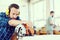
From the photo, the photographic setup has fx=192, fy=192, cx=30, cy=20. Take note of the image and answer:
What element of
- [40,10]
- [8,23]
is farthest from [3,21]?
[40,10]

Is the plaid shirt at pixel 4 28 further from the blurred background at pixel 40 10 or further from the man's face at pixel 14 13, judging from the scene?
the blurred background at pixel 40 10

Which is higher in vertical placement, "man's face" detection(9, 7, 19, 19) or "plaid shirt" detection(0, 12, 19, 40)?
"man's face" detection(9, 7, 19, 19)

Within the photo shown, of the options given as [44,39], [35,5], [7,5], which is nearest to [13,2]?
[7,5]

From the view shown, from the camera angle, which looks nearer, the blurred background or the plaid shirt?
the plaid shirt

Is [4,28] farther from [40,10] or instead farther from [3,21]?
[40,10]

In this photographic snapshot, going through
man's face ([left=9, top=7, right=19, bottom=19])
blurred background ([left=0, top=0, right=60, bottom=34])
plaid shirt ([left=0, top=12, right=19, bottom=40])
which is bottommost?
plaid shirt ([left=0, top=12, right=19, bottom=40])

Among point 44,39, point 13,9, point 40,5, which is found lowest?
point 44,39

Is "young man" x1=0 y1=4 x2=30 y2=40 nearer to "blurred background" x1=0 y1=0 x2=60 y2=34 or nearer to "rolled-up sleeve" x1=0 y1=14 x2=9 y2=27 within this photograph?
"rolled-up sleeve" x1=0 y1=14 x2=9 y2=27

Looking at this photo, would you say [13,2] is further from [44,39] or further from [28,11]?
[28,11]

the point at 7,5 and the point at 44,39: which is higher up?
the point at 7,5

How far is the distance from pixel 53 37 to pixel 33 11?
12.8ft

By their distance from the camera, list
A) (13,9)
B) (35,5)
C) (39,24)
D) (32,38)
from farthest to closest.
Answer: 1. (35,5)
2. (39,24)
3. (32,38)
4. (13,9)

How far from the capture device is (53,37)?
3.64 feet

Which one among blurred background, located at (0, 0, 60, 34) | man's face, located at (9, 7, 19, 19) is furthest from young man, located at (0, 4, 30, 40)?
blurred background, located at (0, 0, 60, 34)
